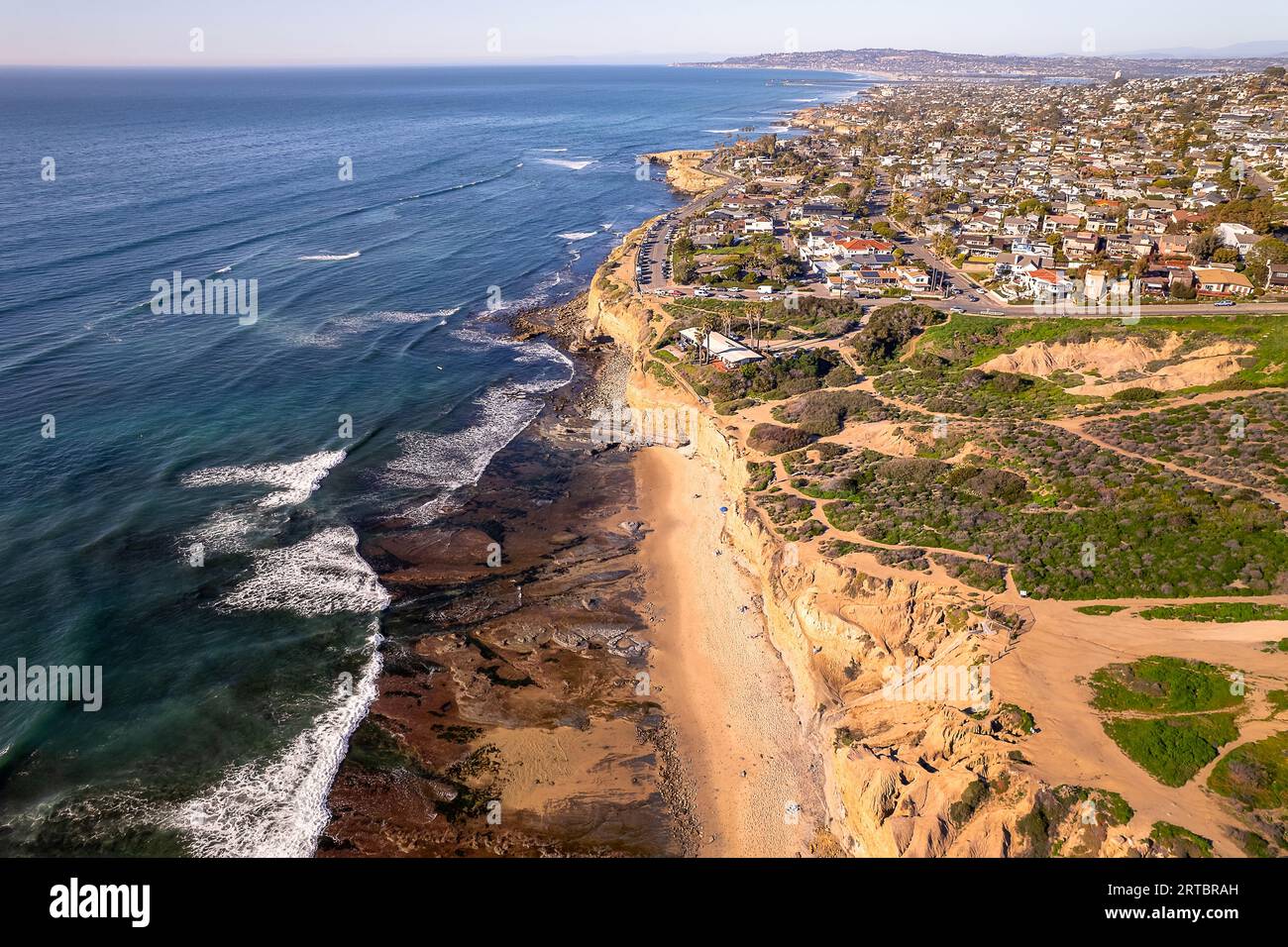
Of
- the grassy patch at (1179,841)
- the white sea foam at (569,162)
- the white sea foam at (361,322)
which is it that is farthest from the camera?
the white sea foam at (569,162)

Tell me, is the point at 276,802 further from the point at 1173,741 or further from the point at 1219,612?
the point at 1219,612

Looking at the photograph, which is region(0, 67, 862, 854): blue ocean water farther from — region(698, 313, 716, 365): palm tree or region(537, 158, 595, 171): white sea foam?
region(537, 158, 595, 171): white sea foam

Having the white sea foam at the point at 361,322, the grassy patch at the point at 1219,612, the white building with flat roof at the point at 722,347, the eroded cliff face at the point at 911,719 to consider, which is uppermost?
the white sea foam at the point at 361,322

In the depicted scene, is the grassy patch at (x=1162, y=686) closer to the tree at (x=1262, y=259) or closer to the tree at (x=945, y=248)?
the tree at (x=1262, y=259)

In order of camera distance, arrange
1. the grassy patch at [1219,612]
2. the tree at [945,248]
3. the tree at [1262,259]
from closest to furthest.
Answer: the grassy patch at [1219,612] < the tree at [1262,259] < the tree at [945,248]

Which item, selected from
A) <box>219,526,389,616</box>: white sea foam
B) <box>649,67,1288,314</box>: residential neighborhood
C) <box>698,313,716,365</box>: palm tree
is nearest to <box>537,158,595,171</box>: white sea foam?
<box>649,67,1288,314</box>: residential neighborhood

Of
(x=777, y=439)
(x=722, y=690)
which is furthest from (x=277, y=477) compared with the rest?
(x=777, y=439)

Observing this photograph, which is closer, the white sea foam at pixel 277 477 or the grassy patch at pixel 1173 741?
the grassy patch at pixel 1173 741

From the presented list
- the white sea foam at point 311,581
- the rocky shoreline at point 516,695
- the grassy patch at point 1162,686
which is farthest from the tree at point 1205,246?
the white sea foam at point 311,581
